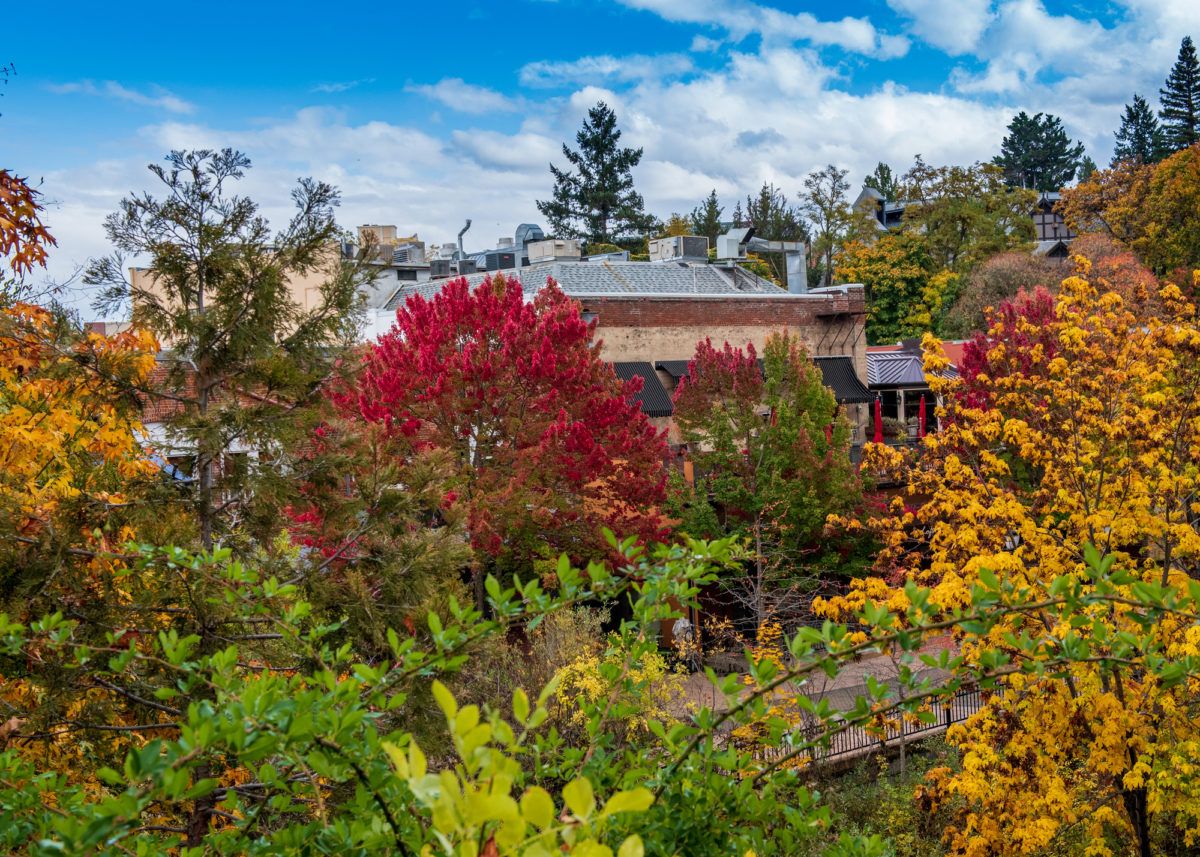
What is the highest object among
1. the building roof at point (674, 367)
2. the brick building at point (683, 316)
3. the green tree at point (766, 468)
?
the brick building at point (683, 316)

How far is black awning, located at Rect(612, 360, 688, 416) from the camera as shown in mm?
34656

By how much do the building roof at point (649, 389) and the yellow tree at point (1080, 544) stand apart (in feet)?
62.2

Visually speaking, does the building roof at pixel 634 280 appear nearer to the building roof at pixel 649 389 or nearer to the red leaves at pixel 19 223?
the building roof at pixel 649 389

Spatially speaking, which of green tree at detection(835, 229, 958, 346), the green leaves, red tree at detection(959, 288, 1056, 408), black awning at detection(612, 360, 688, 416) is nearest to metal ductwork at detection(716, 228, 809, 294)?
green tree at detection(835, 229, 958, 346)

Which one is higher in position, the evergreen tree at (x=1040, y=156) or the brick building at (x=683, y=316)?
the evergreen tree at (x=1040, y=156)

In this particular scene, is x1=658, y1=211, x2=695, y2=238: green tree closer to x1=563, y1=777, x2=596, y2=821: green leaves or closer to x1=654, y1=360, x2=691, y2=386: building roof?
x1=654, y1=360, x2=691, y2=386: building roof

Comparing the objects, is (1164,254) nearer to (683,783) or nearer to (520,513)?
(520,513)

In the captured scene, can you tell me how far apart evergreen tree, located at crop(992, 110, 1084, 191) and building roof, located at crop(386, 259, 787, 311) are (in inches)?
2821

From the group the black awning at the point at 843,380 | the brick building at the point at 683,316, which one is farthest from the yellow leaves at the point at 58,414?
the black awning at the point at 843,380

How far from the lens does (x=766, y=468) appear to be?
26.3 m

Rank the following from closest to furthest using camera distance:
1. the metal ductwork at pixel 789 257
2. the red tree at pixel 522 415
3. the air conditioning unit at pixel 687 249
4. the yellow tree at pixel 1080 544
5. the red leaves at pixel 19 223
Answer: the red leaves at pixel 19 223 < the yellow tree at pixel 1080 544 < the red tree at pixel 522 415 < the metal ductwork at pixel 789 257 < the air conditioning unit at pixel 687 249

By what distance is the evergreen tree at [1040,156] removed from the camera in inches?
4144

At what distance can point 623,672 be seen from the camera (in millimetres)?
5203

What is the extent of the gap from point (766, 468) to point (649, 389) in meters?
9.47
